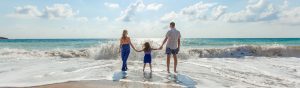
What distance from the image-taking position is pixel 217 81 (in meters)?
9.67

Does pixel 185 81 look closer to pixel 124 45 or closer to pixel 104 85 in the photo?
pixel 104 85

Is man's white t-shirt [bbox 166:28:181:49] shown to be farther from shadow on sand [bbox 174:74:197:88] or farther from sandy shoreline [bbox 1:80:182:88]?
sandy shoreline [bbox 1:80:182:88]

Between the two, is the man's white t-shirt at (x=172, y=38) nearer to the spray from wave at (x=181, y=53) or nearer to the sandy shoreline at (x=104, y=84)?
the sandy shoreline at (x=104, y=84)

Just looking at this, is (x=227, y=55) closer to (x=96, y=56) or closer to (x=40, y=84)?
(x=96, y=56)

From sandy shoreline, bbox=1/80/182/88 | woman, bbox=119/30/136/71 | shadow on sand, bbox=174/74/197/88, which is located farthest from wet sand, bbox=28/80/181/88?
woman, bbox=119/30/136/71

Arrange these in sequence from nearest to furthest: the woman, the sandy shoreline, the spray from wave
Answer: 1. the sandy shoreline
2. the woman
3. the spray from wave

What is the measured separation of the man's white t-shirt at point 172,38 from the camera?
1142 centimetres

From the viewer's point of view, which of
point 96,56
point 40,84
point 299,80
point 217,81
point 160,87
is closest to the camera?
point 160,87

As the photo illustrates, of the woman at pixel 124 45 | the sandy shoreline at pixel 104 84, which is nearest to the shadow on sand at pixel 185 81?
the sandy shoreline at pixel 104 84

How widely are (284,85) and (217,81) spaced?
1798mm

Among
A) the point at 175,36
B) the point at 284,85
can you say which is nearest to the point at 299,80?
the point at 284,85

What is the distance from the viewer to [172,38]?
11438 millimetres

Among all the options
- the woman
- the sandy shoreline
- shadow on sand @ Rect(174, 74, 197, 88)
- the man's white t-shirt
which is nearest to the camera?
the sandy shoreline

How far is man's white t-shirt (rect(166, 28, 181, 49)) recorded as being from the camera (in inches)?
450
